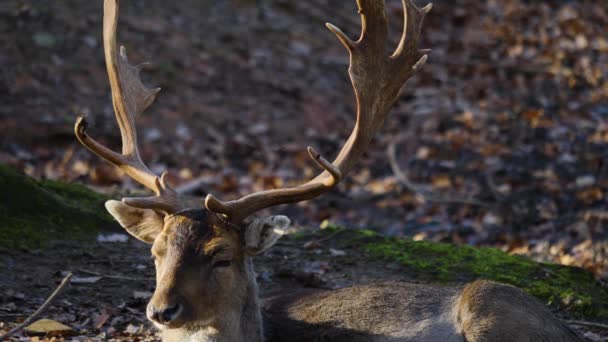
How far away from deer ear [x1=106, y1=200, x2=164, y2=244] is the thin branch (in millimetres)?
6594

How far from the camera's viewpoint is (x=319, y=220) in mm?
12102

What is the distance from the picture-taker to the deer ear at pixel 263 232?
621 centimetres

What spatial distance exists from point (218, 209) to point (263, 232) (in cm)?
37

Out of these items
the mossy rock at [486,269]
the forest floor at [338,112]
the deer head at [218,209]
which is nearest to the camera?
the deer head at [218,209]

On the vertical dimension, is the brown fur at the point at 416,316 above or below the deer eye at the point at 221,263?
below

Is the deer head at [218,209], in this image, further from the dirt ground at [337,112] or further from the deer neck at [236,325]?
the dirt ground at [337,112]

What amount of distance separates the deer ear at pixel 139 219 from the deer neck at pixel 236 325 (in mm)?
691

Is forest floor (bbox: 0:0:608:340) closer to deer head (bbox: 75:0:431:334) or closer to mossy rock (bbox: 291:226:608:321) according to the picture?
mossy rock (bbox: 291:226:608:321)

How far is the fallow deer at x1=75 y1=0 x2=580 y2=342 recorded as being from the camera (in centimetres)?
597

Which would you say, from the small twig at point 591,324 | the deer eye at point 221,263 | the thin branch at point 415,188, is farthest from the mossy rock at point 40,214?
the thin branch at point 415,188

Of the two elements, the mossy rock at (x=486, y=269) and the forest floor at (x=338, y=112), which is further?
the forest floor at (x=338, y=112)

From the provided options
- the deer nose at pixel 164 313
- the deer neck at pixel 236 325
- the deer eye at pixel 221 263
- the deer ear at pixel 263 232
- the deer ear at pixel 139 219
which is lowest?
the deer neck at pixel 236 325

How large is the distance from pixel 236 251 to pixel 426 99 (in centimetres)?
1068

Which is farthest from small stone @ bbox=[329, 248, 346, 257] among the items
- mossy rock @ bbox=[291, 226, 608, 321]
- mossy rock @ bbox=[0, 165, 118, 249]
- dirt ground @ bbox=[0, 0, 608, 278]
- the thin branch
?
the thin branch
